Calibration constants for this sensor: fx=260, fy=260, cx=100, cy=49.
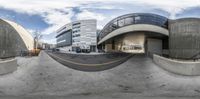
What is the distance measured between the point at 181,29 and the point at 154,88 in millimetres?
16768

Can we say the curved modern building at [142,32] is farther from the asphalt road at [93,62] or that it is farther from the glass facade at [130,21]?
the asphalt road at [93,62]

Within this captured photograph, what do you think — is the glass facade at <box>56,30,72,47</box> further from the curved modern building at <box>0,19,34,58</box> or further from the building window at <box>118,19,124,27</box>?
the building window at <box>118,19,124,27</box>

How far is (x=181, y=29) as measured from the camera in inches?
1103

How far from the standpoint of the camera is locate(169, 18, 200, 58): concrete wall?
28.0 meters

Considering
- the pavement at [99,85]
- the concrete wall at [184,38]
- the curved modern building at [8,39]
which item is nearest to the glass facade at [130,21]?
the concrete wall at [184,38]

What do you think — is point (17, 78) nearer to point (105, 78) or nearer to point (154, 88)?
point (105, 78)

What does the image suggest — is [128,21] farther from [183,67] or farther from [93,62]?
[183,67]

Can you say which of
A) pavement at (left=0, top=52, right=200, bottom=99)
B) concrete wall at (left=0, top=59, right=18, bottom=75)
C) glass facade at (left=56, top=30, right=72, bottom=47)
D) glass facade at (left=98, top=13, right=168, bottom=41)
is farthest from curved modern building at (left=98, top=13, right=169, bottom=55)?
concrete wall at (left=0, top=59, right=18, bottom=75)

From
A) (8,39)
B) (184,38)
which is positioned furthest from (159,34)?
(8,39)

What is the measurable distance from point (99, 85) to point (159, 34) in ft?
65.6

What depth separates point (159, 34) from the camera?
3192 cm

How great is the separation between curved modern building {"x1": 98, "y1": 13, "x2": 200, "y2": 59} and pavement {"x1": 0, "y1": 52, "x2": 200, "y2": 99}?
8762mm

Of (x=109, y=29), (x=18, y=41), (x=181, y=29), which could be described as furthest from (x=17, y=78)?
(x=109, y=29)

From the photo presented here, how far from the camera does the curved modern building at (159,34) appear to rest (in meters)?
28.1
